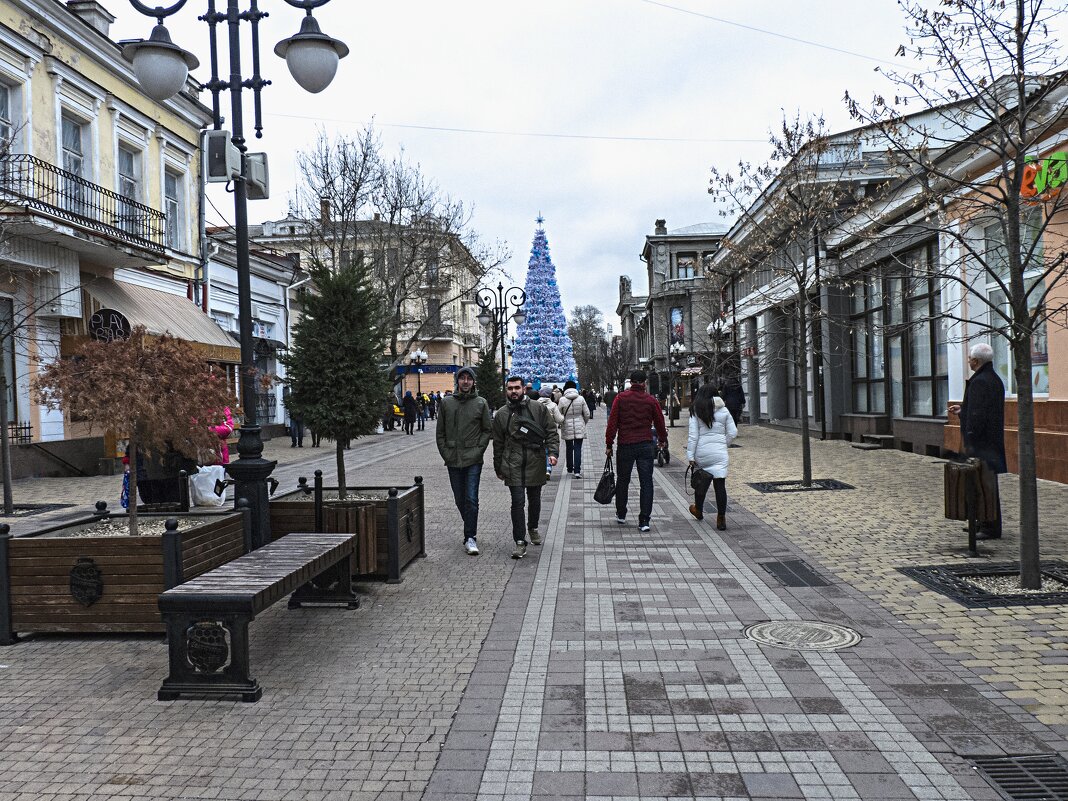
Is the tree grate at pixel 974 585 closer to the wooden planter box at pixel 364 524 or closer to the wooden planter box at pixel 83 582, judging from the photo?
the wooden planter box at pixel 364 524

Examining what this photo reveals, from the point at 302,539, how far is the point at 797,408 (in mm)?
27495

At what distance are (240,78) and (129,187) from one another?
54.4 ft

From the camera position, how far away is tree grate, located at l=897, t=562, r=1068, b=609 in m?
6.45

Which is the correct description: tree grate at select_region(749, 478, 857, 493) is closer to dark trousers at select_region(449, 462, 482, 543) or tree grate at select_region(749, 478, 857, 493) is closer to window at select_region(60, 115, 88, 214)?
dark trousers at select_region(449, 462, 482, 543)

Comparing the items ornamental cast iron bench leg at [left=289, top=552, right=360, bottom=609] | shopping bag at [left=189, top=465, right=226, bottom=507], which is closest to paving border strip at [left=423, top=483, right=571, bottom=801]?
ornamental cast iron bench leg at [left=289, top=552, right=360, bottom=609]

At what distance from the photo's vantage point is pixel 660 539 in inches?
386

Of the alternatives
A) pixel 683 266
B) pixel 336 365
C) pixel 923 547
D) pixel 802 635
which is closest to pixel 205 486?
pixel 336 365

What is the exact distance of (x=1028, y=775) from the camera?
146 inches

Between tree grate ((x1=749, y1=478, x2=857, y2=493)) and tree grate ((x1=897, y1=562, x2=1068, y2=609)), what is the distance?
6037 mm

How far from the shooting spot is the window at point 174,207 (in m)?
23.9

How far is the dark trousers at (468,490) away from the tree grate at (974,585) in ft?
13.2

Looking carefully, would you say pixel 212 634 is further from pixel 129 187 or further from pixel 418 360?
pixel 418 360

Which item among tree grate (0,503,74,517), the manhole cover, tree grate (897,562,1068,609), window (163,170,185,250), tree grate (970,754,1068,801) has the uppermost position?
window (163,170,185,250)

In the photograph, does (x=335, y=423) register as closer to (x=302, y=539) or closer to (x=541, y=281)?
(x=302, y=539)
